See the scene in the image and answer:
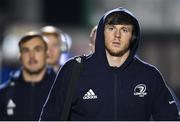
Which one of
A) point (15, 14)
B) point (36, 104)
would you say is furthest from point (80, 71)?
point (15, 14)

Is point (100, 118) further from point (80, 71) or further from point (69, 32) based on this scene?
point (69, 32)

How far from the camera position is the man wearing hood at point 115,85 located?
327 inches

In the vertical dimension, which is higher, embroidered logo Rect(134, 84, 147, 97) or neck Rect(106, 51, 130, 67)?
neck Rect(106, 51, 130, 67)

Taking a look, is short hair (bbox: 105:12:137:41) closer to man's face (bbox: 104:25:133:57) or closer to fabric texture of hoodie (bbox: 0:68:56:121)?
man's face (bbox: 104:25:133:57)

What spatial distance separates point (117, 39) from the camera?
27.5 ft

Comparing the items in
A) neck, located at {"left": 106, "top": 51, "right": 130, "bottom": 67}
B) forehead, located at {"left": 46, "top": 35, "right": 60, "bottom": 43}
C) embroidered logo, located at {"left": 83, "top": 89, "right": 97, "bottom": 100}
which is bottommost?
forehead, located at {"left": 46, "top": 35, "right": 60, "bottom": 43}

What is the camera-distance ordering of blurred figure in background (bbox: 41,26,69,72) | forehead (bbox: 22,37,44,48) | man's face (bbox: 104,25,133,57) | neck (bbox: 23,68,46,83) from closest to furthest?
man's face (bbox: 104,25,133,57) → neck (bbox: 23,68,46,83) → forehead (bbox: 22,37,44,48) → blurred figure in background (bbox: 41,26,69,72)

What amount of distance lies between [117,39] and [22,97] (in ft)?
8.11

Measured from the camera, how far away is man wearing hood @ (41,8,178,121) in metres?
8.30

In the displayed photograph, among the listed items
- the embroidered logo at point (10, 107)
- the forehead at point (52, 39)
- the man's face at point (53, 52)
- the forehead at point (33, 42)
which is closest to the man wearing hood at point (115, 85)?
the embroidered logo at point (10, 107)

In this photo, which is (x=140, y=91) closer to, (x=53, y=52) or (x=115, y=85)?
(x=115, y=85)

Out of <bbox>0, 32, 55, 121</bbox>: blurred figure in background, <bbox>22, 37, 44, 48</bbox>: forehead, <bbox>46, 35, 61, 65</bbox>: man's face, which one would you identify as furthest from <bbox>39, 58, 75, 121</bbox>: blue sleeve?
<bbox>46, 35, 61, 65</bbox>: man's face

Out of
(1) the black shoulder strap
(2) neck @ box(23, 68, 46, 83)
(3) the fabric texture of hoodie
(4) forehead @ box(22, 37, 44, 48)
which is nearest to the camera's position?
(1) the black shoulder strap

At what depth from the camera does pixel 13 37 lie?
81.6 feet
